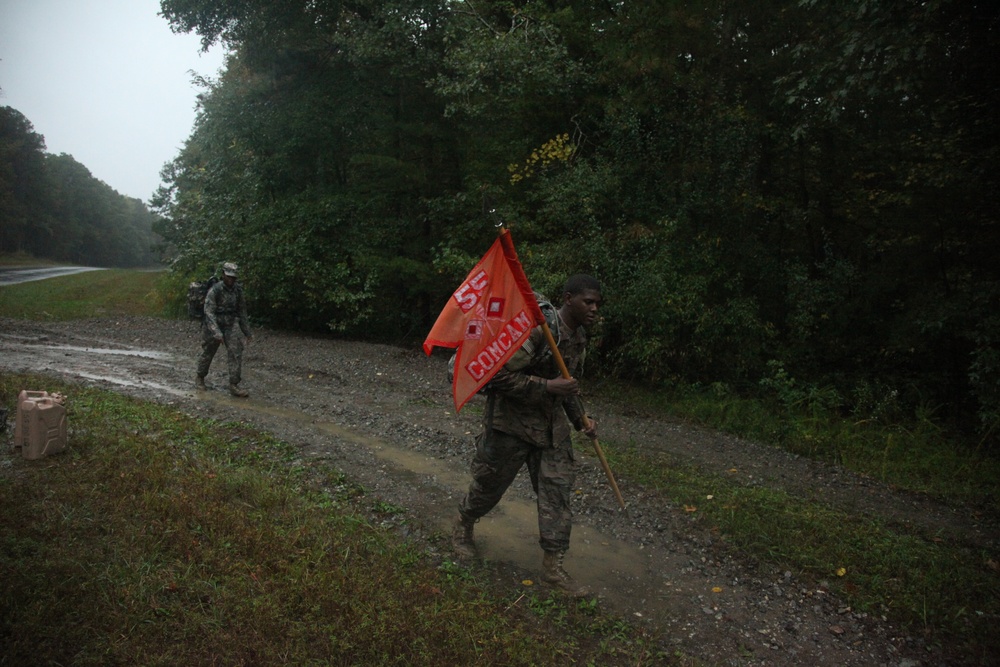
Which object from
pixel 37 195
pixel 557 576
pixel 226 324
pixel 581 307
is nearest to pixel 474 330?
pixel 581 307

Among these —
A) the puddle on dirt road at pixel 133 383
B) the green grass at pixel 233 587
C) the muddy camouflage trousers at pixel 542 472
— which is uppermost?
the muddy camouflage trousers at pixel 542 472

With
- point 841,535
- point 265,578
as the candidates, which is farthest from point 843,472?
point 265,578

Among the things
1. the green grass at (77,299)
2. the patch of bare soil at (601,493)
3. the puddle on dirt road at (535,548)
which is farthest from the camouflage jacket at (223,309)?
the green grass at (77,299)

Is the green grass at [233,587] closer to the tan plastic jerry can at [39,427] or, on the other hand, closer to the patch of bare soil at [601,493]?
the tan plastic jerry can at [39,427]

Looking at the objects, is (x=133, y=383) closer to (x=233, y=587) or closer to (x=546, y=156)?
(x=233, y=587)

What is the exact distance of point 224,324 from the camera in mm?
10953

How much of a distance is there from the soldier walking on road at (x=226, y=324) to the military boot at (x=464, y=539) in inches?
241

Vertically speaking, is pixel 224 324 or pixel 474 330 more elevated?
pixel 474 330

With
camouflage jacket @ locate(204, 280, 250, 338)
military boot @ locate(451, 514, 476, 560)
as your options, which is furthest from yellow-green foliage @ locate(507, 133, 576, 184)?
military boot @ locate(451, 514, 476, 560)

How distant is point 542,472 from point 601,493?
227 cm

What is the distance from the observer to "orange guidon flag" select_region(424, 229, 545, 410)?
188 inches

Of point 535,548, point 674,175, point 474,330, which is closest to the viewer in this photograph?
point 474,330

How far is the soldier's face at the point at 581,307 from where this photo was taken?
15.9ft

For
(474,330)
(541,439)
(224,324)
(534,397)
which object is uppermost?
(474,330)
